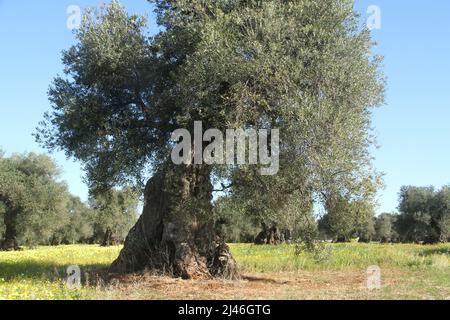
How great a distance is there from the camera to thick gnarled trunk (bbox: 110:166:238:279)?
19703 mm

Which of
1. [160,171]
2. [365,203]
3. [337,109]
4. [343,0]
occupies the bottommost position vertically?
[365,203]

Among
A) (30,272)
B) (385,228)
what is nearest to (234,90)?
(30,272)

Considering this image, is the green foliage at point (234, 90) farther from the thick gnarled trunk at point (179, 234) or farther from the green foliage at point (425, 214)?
the green foliage at point (425, 214)

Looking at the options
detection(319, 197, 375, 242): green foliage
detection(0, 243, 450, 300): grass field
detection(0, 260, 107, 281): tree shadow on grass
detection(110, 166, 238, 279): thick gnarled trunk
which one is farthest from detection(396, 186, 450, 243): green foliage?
detection(0, 260, 107, 281): tree shadow on grass

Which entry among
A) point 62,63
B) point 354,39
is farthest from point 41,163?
point 354,39

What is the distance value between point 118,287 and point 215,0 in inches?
475

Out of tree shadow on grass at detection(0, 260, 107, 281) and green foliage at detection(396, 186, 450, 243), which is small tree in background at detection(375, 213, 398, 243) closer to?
green foliage at detection(396, 186, 450, 243)

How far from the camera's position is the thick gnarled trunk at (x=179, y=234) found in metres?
19.7

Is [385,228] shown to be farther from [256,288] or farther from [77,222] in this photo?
[256,288]

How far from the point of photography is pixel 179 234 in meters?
20.2
